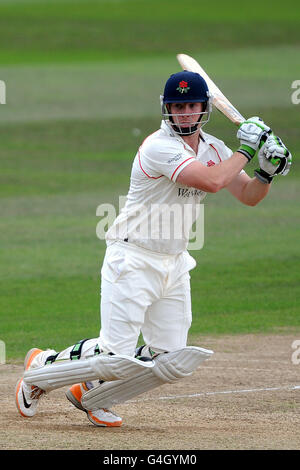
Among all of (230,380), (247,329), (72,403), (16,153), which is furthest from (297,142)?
(72,403)

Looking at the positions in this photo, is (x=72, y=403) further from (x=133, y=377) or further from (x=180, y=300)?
(x=180, y=300)

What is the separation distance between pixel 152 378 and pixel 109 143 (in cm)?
1701

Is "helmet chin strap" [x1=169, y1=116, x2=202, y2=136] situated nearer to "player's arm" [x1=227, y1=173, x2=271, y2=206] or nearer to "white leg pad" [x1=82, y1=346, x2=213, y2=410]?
"player's arm" [x1=227, y1=173, x2=271, y2=206]

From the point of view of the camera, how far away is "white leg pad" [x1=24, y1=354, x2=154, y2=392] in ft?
18.7

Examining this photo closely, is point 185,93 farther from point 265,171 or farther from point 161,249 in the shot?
point 161,249

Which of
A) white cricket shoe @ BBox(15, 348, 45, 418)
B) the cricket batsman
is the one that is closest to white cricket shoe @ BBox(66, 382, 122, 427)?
the cricket batsman

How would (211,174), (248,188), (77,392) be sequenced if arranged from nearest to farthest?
(211,174)
(248,188)
(77,392)

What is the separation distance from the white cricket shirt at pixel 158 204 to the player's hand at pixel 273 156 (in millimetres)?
423

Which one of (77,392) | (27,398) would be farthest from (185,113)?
(27,398)

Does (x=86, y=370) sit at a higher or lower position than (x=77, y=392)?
higher

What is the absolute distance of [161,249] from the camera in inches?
230

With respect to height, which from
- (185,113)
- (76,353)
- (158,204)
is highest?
(185,113)

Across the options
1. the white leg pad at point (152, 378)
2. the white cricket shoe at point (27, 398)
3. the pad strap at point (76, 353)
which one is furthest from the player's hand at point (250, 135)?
the white cricket shoe at point (27, 398)

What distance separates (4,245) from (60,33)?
28.9 meters
